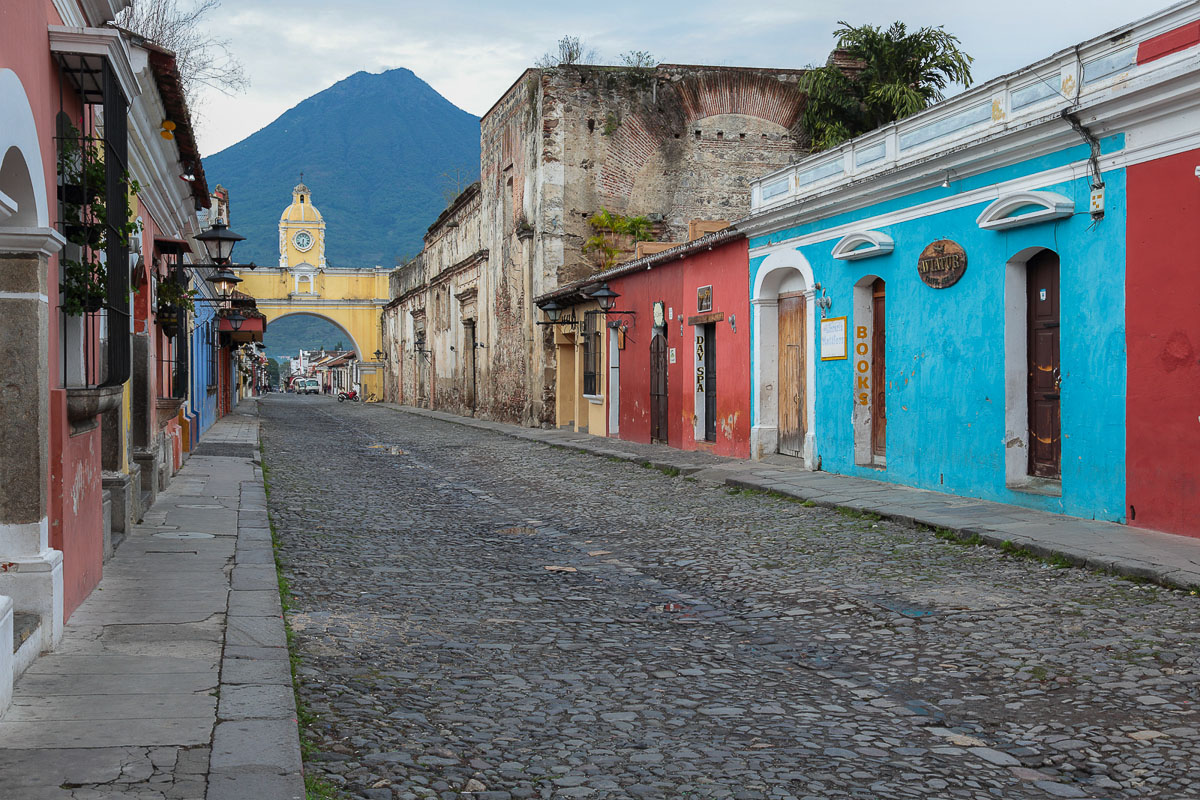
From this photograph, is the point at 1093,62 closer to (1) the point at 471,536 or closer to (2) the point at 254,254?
(1) the point at 471,536

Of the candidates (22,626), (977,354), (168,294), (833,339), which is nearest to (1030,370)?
(977,354)

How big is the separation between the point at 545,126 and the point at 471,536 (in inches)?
692

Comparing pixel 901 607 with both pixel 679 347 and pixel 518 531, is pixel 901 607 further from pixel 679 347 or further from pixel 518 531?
pixel 679 347

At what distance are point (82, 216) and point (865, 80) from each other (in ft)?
72.2

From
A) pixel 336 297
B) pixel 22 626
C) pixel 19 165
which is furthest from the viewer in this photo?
pixel 336 297

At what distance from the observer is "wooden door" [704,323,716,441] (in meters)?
17.4

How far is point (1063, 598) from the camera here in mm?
6203

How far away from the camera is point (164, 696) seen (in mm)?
4016

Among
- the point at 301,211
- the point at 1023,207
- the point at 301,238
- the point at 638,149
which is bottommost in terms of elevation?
the point at 1023,207

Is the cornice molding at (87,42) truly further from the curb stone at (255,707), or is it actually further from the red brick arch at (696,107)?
the red brick arch at (696,107)

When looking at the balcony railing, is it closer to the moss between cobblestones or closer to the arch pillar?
the moss between cobblestones

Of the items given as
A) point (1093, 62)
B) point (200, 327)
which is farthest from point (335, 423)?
point (1093, 62)

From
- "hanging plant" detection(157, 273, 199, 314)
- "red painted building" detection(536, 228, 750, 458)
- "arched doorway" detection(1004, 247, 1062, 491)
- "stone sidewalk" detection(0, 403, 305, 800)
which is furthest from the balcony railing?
"hanging plant" detection(157, 273, 199, 314)

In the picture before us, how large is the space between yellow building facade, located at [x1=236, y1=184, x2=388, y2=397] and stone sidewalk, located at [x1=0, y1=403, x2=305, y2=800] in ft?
169
